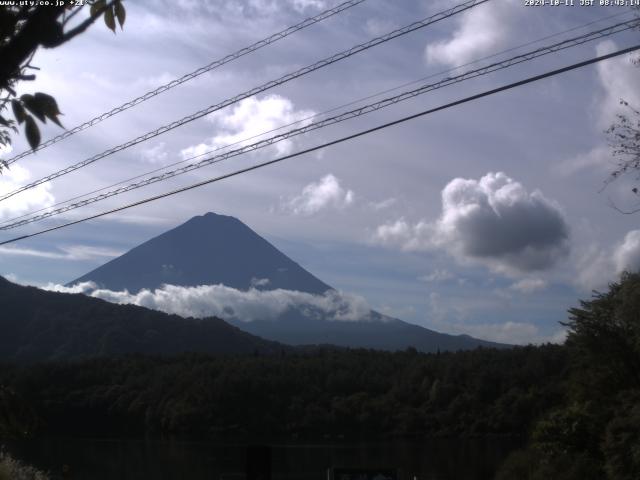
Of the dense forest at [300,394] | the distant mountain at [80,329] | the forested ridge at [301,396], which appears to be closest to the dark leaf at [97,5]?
the dense forest at [300,394]

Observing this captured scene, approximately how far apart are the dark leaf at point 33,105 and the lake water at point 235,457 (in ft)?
120

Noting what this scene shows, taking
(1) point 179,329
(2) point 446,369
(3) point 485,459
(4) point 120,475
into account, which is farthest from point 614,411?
(1) point 179,329

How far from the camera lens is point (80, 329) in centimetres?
12775

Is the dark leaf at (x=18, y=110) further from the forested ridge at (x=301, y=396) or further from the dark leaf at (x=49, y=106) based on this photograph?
the forested ridge at (x=301, y=396)

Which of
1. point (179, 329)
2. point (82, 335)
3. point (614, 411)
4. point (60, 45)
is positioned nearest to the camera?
point (60, 45)

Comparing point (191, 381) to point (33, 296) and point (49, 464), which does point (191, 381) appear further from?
point (33, 296)

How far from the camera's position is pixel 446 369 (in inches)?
3327

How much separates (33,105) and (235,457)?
55998 millimetres

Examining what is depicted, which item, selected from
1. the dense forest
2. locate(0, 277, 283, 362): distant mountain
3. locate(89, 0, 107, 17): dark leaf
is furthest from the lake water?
locate(0, 277, 283, 362): distant mountain

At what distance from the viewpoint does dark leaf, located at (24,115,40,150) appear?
3.09 m

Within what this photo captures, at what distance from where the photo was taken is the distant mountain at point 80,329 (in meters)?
118

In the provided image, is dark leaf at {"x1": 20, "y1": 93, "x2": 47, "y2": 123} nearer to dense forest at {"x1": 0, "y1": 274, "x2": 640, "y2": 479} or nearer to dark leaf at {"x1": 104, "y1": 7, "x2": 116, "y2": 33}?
dark leaf at {"x1": 104, "y1": 7, "x2": 116, "y2": 33}

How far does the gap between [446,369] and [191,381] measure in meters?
26.7

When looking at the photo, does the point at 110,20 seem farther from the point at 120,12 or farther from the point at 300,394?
the point at 300,394
